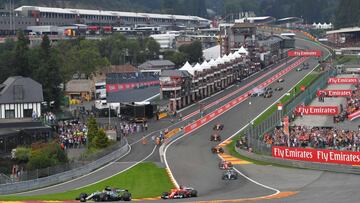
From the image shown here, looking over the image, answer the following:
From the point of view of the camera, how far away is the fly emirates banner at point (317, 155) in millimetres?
54781

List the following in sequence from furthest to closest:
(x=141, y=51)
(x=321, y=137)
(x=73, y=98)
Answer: (x=141, y=51), (x=73, y=98), (x=321, y=137)

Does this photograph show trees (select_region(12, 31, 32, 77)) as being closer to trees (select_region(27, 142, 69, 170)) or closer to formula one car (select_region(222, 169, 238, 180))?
trees (select_region(27, 142, 69, 170))

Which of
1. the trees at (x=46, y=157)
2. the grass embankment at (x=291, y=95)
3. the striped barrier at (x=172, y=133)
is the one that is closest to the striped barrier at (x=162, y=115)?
the striped barrier at (x=172, y=133)

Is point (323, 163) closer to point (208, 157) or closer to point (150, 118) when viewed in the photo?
point (208, 157)

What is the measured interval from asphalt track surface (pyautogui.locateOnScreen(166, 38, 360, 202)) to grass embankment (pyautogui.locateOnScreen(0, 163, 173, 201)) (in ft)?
4.28

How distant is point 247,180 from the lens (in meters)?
53.6

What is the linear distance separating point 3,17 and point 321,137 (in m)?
132

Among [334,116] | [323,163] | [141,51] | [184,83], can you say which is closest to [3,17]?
[141,51]

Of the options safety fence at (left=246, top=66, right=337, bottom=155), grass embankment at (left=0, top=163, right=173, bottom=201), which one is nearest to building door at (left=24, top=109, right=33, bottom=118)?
safety fence at (left=246, top=66, right=337, bottom=155)

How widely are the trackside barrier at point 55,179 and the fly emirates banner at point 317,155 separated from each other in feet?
44.1

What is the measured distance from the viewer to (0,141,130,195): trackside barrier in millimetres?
52844

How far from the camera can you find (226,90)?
124375 millimetres

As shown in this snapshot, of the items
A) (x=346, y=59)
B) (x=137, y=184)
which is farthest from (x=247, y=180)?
(x=346, y=59)

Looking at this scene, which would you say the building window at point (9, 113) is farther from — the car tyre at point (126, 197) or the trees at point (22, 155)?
the car tyre at point (126, 197)
